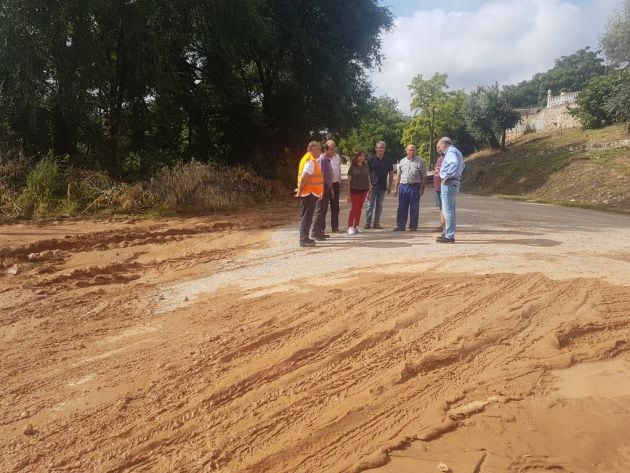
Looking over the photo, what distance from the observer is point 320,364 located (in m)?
3.63

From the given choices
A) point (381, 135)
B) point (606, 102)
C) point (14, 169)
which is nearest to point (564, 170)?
point (606, 102)

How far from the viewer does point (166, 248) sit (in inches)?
306

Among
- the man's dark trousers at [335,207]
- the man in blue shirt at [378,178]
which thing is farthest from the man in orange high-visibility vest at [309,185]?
the man in blue shirt at [378,178]

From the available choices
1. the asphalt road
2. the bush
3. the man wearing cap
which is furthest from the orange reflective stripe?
the bush

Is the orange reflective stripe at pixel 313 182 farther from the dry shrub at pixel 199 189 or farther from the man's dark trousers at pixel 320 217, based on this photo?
the dry shrub at pixel 199 189

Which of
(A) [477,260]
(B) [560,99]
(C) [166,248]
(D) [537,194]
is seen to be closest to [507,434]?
(A) [477,260]

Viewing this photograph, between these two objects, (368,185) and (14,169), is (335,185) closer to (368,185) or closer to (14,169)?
(368,185)

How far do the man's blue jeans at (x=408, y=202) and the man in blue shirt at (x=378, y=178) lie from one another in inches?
13.5

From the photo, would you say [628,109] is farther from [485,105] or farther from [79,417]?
[79,417]

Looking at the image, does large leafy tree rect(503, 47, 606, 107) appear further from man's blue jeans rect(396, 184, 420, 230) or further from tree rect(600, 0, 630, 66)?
man's blue jeans rect(396, 184, 420, 230)

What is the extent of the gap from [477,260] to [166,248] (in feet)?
15.7

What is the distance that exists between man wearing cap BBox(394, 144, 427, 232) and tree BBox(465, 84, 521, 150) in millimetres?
34121

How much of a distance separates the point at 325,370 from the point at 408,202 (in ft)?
19.6

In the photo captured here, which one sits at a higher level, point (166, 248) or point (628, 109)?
point (628, 109)
